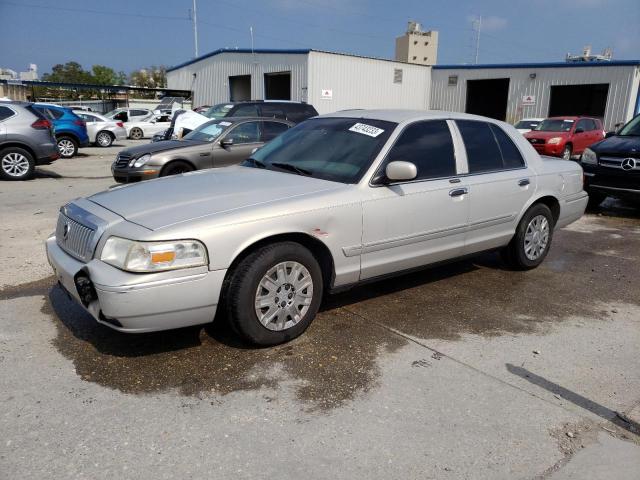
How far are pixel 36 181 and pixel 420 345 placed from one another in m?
10.8

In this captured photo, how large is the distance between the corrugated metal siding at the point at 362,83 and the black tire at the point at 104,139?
10.1 meters

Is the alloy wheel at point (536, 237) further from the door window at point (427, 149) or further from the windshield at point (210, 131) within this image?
the windshield at point (210, 131)

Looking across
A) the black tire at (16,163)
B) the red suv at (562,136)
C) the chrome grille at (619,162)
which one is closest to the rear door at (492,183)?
the chrome grille at (619,162)

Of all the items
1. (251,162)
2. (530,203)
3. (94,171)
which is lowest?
(94,171)

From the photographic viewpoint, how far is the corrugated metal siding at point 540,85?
25.4m

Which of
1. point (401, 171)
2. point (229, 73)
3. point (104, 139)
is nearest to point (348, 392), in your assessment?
point (401, 171)

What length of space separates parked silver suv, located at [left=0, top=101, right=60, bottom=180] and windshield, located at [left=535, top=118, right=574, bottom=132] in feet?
49.3

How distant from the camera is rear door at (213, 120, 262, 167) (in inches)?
363

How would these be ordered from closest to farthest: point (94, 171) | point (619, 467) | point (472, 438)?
point (619, 467) → point (472, 438) → point (94, 171)

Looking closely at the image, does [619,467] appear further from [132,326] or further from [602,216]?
[602,216]

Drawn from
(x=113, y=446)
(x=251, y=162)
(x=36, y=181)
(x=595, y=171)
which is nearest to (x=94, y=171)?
(x=36, y=181)

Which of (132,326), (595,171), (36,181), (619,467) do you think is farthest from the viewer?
(36,181)

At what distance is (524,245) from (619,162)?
4.29 metres

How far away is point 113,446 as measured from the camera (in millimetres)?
2697
